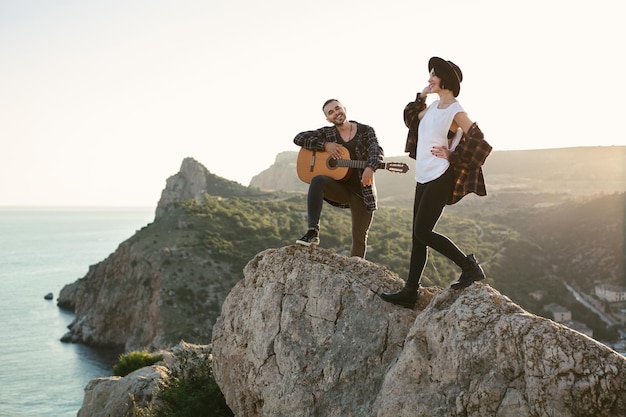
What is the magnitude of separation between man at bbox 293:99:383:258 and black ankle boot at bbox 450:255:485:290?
198 centimetres

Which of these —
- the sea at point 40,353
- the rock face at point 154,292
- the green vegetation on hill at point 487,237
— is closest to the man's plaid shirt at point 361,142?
the green vegetation on hill at point 487,237

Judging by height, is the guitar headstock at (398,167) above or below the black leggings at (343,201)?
above

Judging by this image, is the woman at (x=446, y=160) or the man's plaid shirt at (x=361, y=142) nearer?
the woman at (x=446, y=160)

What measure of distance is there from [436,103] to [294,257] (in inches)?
107

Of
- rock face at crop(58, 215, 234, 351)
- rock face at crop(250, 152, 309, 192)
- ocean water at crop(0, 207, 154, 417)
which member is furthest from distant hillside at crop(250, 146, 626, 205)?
rock face at crop(58, 215, 234, 351)

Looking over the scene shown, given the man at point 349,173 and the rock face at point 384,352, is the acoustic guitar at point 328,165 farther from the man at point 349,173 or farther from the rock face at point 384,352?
the rock face at point 384,352

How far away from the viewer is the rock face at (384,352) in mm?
5031

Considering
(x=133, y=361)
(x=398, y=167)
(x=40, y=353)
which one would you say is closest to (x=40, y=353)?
(x=40, y=353)

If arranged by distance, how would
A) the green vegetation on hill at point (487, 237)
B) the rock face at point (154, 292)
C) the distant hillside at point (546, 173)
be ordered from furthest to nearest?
the distant hillside at point (546, 173) < the green vegetation on hill at point (487, 237) < the rock face at point (154, 292)

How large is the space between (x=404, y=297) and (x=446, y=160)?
5.35ft

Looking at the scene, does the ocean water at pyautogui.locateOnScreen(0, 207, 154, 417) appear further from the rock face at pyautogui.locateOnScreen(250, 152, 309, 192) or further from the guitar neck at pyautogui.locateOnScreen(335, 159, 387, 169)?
the rock face at pyautogui.locateOnScreen(250, 152, 309, 192)

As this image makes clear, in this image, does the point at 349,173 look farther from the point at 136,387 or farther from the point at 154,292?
the point at 154,292

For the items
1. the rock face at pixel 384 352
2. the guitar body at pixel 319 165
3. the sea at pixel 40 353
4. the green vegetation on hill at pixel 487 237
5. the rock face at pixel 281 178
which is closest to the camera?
the rock face at pixel 384 352

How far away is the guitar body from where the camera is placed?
8.16 meters
